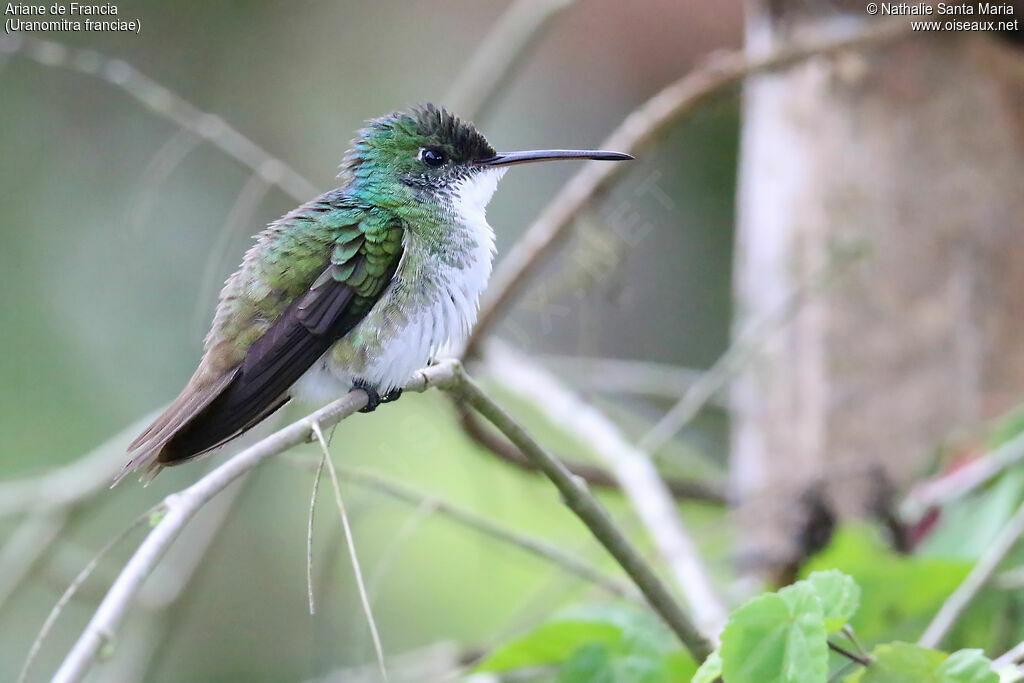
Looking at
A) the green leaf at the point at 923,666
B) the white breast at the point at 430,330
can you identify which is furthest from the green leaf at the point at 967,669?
the white breast at the point at 430,330

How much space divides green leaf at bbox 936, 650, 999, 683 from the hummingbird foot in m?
1.35

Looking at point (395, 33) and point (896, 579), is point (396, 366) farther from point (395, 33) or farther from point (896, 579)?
point (395, 33)

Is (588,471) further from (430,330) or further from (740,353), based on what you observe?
(430,330)

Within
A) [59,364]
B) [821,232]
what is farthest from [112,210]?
[821,232]

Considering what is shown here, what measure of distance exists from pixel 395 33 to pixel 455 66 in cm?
62

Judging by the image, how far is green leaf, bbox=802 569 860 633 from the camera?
161 centimetres

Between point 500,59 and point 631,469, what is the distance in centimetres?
157

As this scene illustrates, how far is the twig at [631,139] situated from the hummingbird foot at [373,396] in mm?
1070

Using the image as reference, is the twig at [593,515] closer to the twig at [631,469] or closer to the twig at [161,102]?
the twig at [631,469]

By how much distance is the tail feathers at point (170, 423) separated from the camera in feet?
7.13

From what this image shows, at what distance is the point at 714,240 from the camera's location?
8.23 metres

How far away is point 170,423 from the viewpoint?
2.29 meters

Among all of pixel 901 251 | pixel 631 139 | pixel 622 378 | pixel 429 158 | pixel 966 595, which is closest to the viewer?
pixel 966 595

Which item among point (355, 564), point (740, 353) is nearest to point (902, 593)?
point (740, 353)
